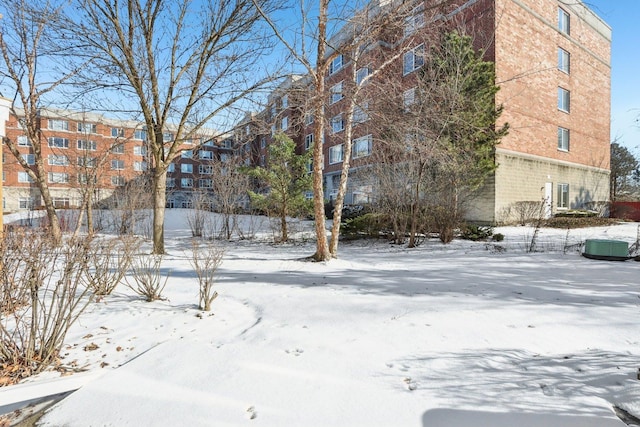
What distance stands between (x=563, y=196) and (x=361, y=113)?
2090 centimetres

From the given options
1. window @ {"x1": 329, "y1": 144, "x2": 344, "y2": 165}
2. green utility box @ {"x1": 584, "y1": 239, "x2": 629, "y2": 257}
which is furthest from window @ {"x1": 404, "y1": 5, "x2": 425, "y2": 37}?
window @ {"x1": 329, "y1": 144, "x2": 344, "y2": 165}

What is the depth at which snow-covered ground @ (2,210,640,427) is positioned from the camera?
2424mm

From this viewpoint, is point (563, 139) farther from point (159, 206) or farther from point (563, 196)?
point (159, 206)

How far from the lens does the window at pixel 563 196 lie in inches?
880

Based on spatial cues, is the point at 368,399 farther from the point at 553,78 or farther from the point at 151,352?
the point at 553,78

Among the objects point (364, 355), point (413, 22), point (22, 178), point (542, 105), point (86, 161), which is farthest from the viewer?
point (22, 178)

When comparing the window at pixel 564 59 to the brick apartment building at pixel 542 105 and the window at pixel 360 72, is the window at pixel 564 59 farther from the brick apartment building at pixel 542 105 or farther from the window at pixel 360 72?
the window at pixel 360 72

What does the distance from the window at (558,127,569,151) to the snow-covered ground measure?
20173mm

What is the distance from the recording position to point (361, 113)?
8.91 m

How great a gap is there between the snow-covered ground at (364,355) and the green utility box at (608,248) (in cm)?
248

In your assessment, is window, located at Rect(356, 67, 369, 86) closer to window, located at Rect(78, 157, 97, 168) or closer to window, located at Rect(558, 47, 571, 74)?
window, located at Rect(78, 157, 97, 168)

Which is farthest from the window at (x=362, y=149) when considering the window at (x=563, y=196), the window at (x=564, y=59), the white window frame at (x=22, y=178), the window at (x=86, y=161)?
the white window frame at (x=22, y=178)

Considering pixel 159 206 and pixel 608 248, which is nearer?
pixel 608 248

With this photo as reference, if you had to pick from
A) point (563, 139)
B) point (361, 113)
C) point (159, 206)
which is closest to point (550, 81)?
point (563, 139)
